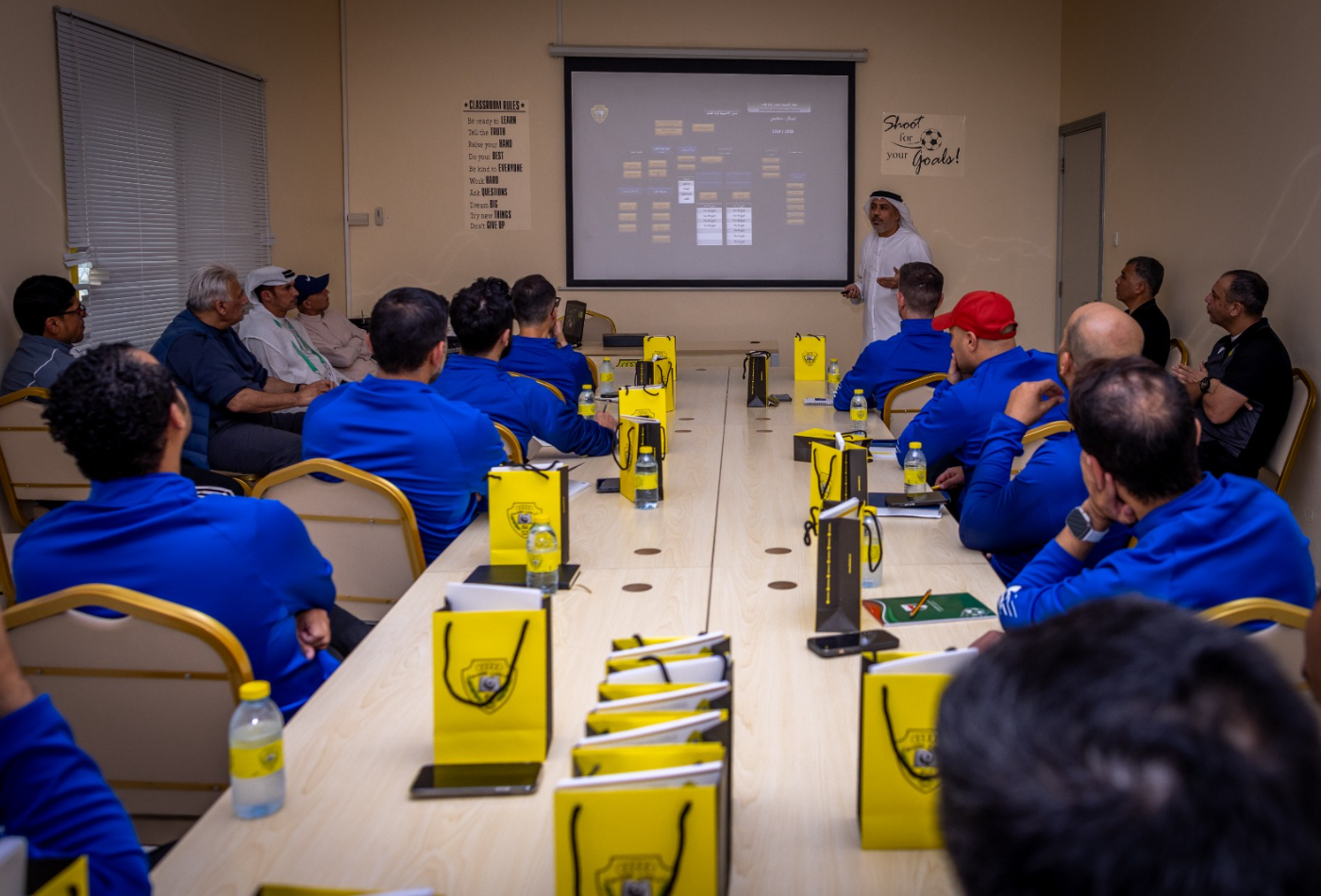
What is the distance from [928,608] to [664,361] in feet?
10.4

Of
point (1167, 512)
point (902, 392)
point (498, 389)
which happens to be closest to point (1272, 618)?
point (1167, 512)

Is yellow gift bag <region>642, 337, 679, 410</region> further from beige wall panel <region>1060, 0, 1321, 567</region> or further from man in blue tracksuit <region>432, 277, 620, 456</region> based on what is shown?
beige wall panel <region>1060, 0, 1321, 567</region>

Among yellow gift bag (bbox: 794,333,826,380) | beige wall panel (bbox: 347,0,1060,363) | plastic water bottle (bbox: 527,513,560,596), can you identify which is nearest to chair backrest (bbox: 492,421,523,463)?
plastic water bottle (bbox: 527,513,560,596)

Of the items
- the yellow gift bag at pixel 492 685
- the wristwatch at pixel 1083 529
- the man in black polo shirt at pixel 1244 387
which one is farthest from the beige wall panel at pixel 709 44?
the yellow gift bag at pixel 492 685

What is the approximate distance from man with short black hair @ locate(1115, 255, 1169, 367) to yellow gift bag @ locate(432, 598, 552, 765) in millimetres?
5585

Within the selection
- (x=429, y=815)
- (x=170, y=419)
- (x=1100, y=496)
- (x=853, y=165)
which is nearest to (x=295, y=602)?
(x=170, y=419)

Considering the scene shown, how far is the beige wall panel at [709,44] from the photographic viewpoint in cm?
823

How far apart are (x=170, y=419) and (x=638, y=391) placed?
196 centimetres

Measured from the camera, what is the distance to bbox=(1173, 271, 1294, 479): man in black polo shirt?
5039 millimetres

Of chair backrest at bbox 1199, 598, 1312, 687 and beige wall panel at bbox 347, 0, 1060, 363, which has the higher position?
beige wall panel at bbox 347, 0, 1060, 363

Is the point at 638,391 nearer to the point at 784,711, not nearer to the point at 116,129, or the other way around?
the point at 784,711

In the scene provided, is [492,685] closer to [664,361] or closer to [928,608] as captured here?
[928,608]

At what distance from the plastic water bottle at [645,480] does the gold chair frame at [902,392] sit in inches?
70.8

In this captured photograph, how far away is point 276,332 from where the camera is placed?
603cm
